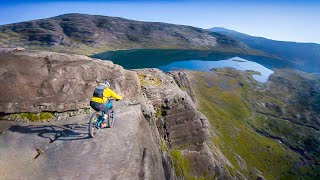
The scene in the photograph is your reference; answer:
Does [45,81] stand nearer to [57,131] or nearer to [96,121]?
[57,131]

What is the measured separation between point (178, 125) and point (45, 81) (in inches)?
1262

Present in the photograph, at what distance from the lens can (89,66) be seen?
35.8 m

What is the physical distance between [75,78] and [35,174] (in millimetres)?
16732

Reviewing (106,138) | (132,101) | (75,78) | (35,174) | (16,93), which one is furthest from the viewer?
(132,101)

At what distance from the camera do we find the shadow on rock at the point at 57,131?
23647 mm

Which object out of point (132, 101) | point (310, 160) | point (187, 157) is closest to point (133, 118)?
point (132, 101)

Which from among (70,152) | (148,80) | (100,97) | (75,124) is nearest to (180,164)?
(148,80)

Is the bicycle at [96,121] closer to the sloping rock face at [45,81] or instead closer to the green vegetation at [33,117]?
the green vegetation at [33,117]

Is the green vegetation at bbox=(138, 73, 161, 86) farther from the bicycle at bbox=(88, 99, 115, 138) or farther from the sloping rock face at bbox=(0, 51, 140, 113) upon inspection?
the bicycle at bbox=(88, 99, 115, 138)

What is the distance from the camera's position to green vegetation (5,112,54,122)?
27922 millimetres

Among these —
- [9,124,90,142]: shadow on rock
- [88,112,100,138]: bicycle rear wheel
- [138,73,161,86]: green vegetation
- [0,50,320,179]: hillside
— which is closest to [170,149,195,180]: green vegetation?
Result: [0,50,320,179]: hillside

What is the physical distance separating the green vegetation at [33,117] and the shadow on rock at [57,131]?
6.35ft

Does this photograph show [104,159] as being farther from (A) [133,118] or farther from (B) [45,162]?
(A) [133,118]

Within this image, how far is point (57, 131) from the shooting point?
25.1 meters
